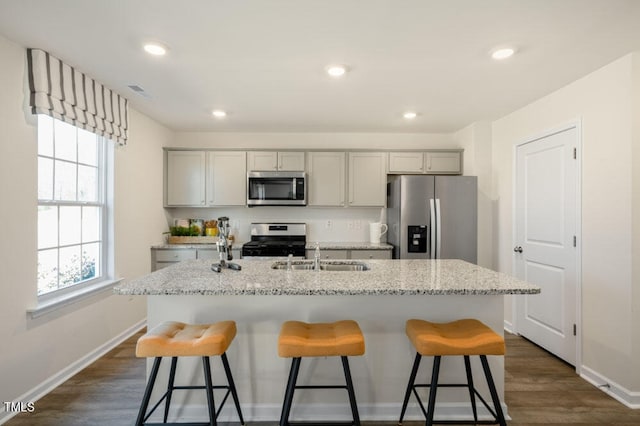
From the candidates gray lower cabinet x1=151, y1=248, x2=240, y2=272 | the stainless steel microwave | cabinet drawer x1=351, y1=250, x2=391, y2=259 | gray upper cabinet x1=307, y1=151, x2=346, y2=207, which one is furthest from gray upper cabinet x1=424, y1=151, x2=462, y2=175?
gray lower cabinet x1=151, y1=248, x2=240, y2=272

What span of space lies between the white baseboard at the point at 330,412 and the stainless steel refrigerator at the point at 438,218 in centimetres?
195

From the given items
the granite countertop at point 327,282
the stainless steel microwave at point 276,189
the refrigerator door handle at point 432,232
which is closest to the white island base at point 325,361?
the granite countertop at point 327,282

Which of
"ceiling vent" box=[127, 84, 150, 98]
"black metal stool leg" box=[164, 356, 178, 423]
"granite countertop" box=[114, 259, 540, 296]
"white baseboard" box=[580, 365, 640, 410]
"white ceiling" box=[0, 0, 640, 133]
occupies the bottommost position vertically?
"white baseboard" box=[580, 365, 640, 410]

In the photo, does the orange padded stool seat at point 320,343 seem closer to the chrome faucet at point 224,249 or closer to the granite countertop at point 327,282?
the granite countertop at point 327,282

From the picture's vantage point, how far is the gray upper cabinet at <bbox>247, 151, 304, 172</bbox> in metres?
4.23

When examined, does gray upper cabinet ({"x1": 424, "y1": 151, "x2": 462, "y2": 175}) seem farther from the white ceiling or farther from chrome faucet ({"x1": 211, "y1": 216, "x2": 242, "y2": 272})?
chrome faucet ({"x1": 211, "y1": 216, "x2": 242, "y2": 272})

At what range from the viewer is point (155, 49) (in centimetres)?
215

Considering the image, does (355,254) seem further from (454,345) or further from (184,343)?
(184,343)

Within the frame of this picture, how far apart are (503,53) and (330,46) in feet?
3.82

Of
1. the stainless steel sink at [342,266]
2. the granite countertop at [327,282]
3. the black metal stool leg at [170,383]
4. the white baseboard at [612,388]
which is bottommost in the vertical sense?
the white baseboard at [612,388]

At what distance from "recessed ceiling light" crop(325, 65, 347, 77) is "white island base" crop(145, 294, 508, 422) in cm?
164

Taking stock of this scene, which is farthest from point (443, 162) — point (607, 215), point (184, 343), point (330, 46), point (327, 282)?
point (184, 343)

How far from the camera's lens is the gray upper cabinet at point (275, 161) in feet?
13.9

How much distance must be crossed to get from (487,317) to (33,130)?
3.27 metres
